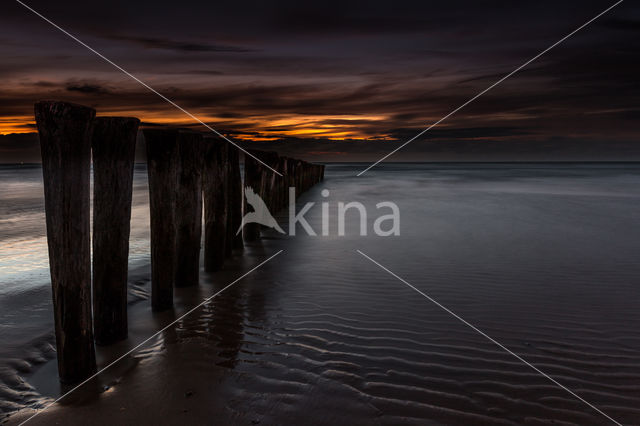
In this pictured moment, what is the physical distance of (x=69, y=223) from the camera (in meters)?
2.71

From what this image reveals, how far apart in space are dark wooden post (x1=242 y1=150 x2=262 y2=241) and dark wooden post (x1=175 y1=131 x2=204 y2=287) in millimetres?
2720

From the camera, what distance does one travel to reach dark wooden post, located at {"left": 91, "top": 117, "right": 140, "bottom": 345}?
316 cm

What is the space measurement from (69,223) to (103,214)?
2.06 feet

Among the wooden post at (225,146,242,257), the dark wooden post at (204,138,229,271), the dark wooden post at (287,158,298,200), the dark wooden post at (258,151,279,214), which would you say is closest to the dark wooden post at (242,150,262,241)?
the dark wooden post at (258,151,279,214)

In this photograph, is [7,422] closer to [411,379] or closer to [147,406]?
[147,406]

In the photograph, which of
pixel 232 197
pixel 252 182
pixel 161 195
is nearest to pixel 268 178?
pixel 252 182

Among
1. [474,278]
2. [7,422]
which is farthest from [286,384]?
[474,278]

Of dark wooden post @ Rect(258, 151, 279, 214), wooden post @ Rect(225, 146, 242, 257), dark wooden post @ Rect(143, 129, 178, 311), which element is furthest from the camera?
dark wooden post @ Rect(258, 151, 279, 214)

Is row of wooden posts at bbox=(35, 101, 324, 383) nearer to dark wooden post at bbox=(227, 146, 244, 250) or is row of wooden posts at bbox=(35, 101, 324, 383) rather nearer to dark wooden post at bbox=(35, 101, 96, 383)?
dark wooden post at bbox=(35, 101, 96, 383)

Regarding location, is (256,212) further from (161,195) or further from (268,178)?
(161,195)

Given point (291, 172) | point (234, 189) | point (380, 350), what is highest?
point (291, 172)

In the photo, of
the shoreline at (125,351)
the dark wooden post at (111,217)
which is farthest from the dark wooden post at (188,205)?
the dark wooden post at (111,217)

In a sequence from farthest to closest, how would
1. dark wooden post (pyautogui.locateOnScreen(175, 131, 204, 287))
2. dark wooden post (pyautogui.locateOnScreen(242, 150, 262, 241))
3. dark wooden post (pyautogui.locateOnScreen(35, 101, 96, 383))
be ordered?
dark wooden post (pyautogui.locateOnScreen(242, 150, 262, 241)) → dark wooden post (pyautogui.locateOnScreen(175, 131, 204, 287)) → dark wooden post (pyautogui.locateOnScreen(35, 101, 96, 383))

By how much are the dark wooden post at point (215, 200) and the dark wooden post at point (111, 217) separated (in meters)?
1.97
